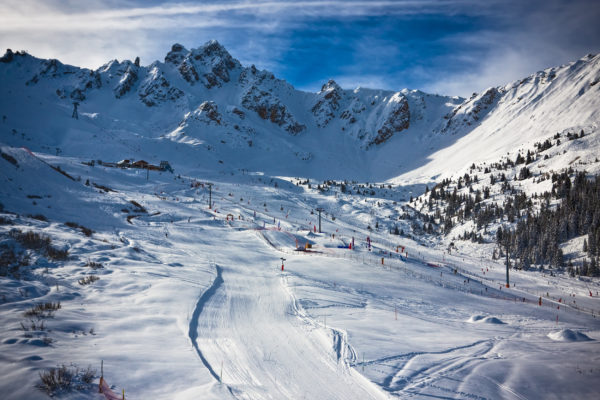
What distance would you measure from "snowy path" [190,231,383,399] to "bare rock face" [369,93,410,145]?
17680 centimetres

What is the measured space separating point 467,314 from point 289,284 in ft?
36.6

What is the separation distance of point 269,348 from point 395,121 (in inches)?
7891

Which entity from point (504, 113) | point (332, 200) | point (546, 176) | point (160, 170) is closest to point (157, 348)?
point (332, 200)

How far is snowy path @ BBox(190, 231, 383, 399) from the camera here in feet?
24.8

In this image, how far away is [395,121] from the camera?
189000 millimetres

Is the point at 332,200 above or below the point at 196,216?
above

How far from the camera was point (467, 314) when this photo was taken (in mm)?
16859

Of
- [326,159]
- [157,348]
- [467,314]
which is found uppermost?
[326,159]

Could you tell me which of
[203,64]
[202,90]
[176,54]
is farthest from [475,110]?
[176,54]

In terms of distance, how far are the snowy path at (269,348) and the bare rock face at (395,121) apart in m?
177

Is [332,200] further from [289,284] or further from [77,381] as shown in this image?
[77,381]

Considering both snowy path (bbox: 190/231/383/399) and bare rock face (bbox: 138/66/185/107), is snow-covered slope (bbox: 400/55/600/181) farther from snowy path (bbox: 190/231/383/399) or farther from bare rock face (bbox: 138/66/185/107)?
bare rock face (bbox: 138/66/185/107)

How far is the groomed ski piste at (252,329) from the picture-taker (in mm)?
7238

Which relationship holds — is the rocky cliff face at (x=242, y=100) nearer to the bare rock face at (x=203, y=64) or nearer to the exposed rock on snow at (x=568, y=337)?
the bare rock face at (x=203, y=64)
